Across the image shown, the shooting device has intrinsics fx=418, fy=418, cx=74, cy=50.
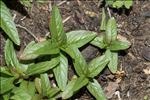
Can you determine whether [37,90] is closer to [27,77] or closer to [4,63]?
[27,77]

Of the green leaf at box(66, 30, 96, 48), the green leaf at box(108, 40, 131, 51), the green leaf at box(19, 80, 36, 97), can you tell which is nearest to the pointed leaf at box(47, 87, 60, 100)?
the green leaf at box(19, 80, 36, 97)

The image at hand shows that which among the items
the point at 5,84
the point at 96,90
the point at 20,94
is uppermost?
the point at 5,84

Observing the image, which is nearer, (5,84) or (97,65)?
(5,84)

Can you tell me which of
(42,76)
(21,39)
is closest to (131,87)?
(42,76)

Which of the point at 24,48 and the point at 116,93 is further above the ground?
the point at 24,48

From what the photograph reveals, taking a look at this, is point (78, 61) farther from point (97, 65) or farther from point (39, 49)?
point (39, 49)

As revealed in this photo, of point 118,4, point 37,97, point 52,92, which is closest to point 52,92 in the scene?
point 52,92

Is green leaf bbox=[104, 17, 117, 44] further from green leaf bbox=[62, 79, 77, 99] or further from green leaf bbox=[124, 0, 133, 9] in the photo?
green leaf bbox=[62, 79, 77, 99]
